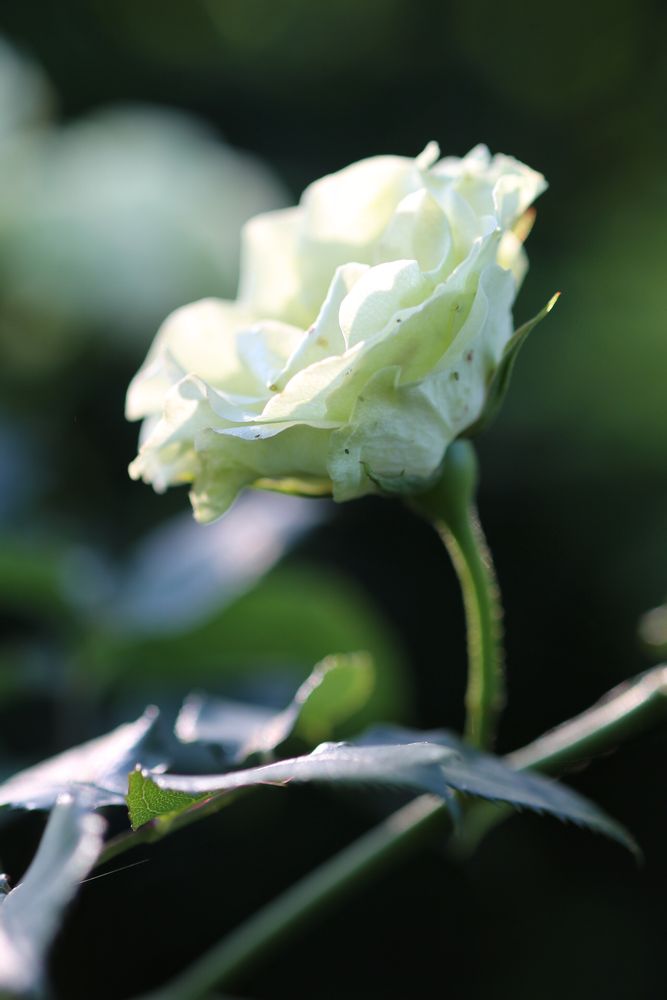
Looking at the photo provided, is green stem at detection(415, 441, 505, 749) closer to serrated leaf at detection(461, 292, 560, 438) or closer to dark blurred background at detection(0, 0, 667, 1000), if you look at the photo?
serrated leaf at detection(461, 292, 560, 438)

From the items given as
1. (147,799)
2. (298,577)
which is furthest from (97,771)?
(298,577)

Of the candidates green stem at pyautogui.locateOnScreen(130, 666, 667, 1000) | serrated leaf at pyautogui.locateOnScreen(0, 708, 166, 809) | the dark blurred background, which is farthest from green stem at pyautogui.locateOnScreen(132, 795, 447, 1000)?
the dark blurred background

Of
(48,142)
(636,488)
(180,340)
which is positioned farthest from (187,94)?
(180,340)

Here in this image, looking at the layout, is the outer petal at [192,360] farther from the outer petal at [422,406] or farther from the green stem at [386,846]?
the green stem at [386,846]

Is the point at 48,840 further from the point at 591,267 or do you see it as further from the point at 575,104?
the point at 575,104

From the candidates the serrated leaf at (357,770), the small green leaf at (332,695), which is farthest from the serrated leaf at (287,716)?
the serrated leaf at (357,770)
